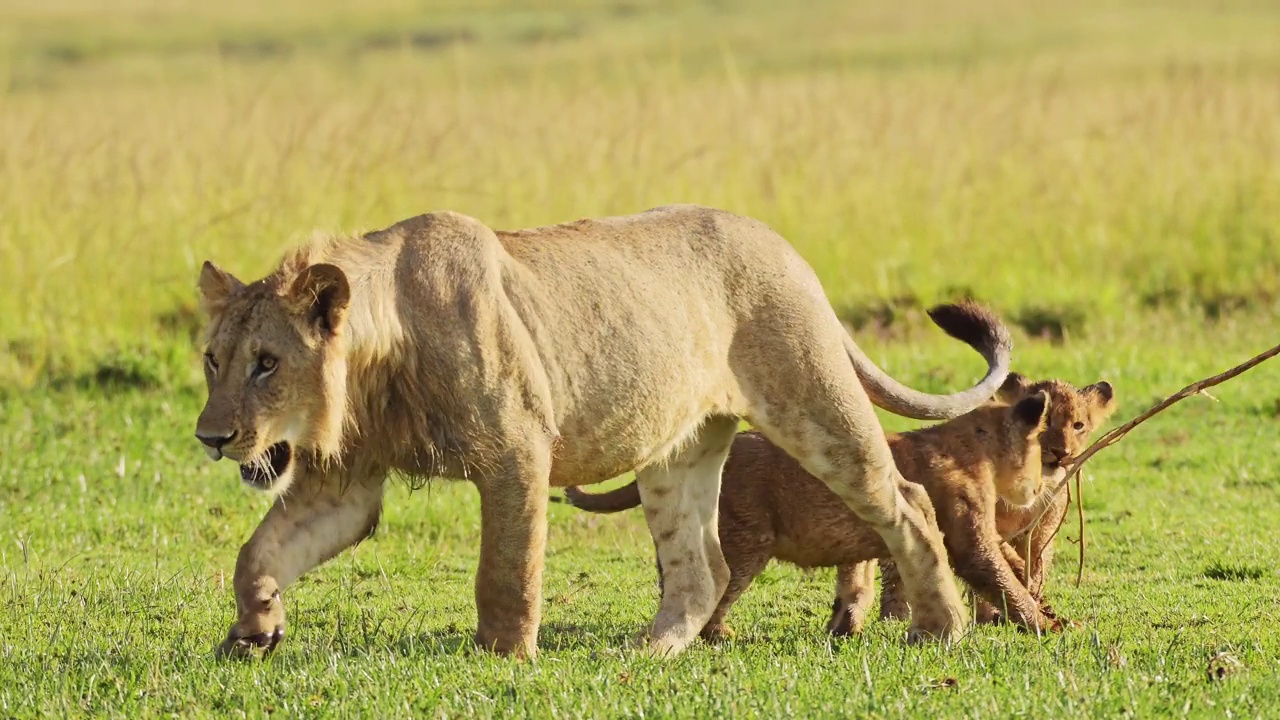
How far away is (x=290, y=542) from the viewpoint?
623cm

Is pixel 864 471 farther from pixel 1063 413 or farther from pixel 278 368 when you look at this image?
pixel 278 368

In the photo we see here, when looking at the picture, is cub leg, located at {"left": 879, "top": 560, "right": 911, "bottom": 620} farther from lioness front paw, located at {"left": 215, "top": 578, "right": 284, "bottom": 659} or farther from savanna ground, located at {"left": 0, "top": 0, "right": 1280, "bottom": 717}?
lioness front paw, located at {"left": 215, "top": 578, "right": 284, "bottom": 659}

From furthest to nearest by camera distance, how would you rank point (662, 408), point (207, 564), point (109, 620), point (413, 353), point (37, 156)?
point (37, 156) → point (207, 564) → point (109, 620) → point (662, 408) → point (413, 353)

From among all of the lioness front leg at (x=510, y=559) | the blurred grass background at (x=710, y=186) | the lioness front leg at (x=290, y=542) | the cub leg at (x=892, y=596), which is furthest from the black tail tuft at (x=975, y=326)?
the blurred grass background at (x=710, y=186)

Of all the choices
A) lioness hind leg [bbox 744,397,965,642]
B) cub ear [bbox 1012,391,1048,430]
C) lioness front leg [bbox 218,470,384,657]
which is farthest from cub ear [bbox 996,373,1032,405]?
lioness front leg [bbox 218,470,384,657]

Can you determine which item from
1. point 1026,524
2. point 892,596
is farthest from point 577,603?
point 1026,524

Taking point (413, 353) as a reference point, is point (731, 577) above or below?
below

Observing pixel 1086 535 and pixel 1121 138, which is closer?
pixel 1086 535

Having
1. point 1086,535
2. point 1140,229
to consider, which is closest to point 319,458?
point 1086,535

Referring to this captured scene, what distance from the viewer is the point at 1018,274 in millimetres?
15109

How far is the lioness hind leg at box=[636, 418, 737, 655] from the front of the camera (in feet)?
23.2

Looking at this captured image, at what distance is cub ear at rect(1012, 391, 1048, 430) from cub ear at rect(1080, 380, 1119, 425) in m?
0.71

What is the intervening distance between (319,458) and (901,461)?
2.65m

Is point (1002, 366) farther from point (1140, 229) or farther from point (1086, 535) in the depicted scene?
point (1140, 229)
